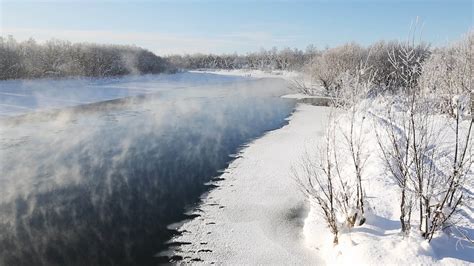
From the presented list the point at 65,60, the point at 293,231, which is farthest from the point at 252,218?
the point at 65,60

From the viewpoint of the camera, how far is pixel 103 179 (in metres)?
12.7

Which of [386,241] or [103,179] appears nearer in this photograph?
[386,241]

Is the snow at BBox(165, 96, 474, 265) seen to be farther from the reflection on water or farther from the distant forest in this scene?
the distant forest

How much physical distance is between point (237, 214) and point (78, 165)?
286 inches

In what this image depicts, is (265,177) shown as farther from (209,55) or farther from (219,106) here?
(209,55)

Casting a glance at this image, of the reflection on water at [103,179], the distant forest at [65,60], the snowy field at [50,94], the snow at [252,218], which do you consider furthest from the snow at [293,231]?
the distant forest at [65,60]

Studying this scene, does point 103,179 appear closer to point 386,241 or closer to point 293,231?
point 293,231

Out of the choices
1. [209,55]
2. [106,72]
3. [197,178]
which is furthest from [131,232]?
[209,55]

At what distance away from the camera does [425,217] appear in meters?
7.23

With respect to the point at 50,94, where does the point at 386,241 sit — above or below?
below

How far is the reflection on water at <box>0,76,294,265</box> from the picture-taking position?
8539 mm

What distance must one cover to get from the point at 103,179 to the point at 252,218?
5653 millimetres

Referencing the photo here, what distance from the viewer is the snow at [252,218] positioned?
8.09 m

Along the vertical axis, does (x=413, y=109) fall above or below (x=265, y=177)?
above
